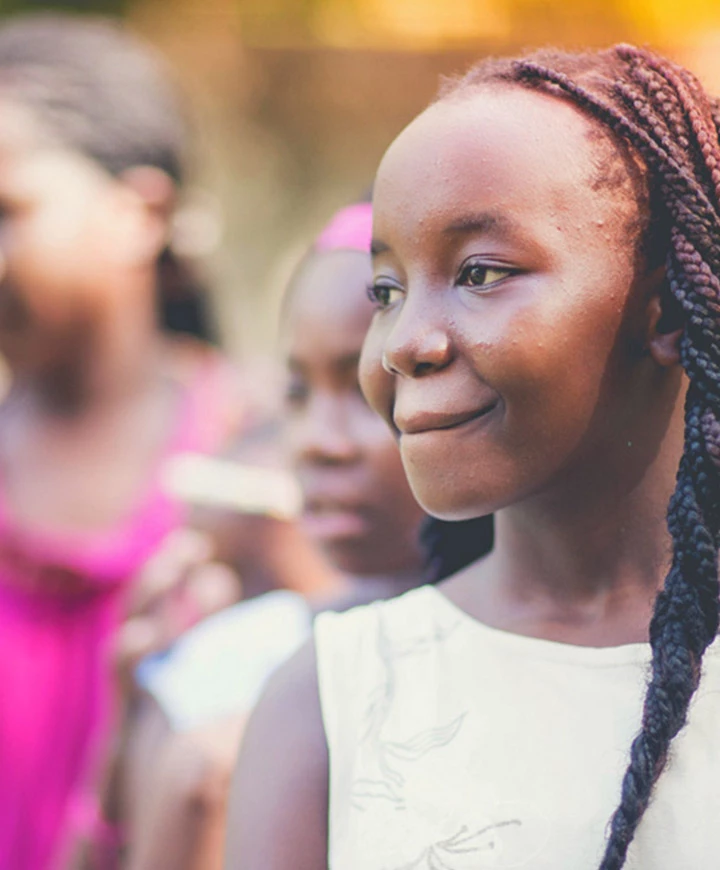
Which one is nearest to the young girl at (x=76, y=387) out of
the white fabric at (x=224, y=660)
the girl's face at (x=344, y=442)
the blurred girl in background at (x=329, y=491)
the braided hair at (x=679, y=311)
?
the white fabric at (x=224, y=660)

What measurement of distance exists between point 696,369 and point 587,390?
131 millimetres

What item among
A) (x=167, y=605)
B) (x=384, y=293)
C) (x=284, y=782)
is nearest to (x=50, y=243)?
(x=167, y=605)

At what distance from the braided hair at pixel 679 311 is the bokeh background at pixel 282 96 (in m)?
4.17

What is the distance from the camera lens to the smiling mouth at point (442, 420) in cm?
156

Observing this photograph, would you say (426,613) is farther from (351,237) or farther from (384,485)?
(351,237)

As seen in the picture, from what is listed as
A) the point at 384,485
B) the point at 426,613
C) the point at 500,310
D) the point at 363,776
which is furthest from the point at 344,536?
the point at 500,310

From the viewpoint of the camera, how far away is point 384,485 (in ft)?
8.30

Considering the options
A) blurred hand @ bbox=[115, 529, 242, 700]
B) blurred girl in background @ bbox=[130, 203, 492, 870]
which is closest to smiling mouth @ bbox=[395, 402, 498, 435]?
blurred girl in background @ bbox=[130, 203, 492, 870]

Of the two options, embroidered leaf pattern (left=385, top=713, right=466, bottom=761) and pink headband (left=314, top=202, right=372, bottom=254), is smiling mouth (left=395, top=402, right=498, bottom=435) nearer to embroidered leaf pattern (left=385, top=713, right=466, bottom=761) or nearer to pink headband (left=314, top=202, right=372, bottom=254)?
embroidered leaf pattern (left=385, top=713, right=466, bottom=761)

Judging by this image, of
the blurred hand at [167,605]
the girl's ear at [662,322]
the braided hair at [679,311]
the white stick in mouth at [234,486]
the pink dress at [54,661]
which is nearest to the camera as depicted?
the braided hair at [679,311]

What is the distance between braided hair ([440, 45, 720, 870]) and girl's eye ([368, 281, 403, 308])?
30 centimetres

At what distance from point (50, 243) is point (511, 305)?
2310 millimetres

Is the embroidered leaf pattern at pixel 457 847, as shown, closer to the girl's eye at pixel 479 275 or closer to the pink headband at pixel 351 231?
the girl's eye at pixel 479 275

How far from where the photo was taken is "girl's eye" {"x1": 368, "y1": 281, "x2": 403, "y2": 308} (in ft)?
5.49
